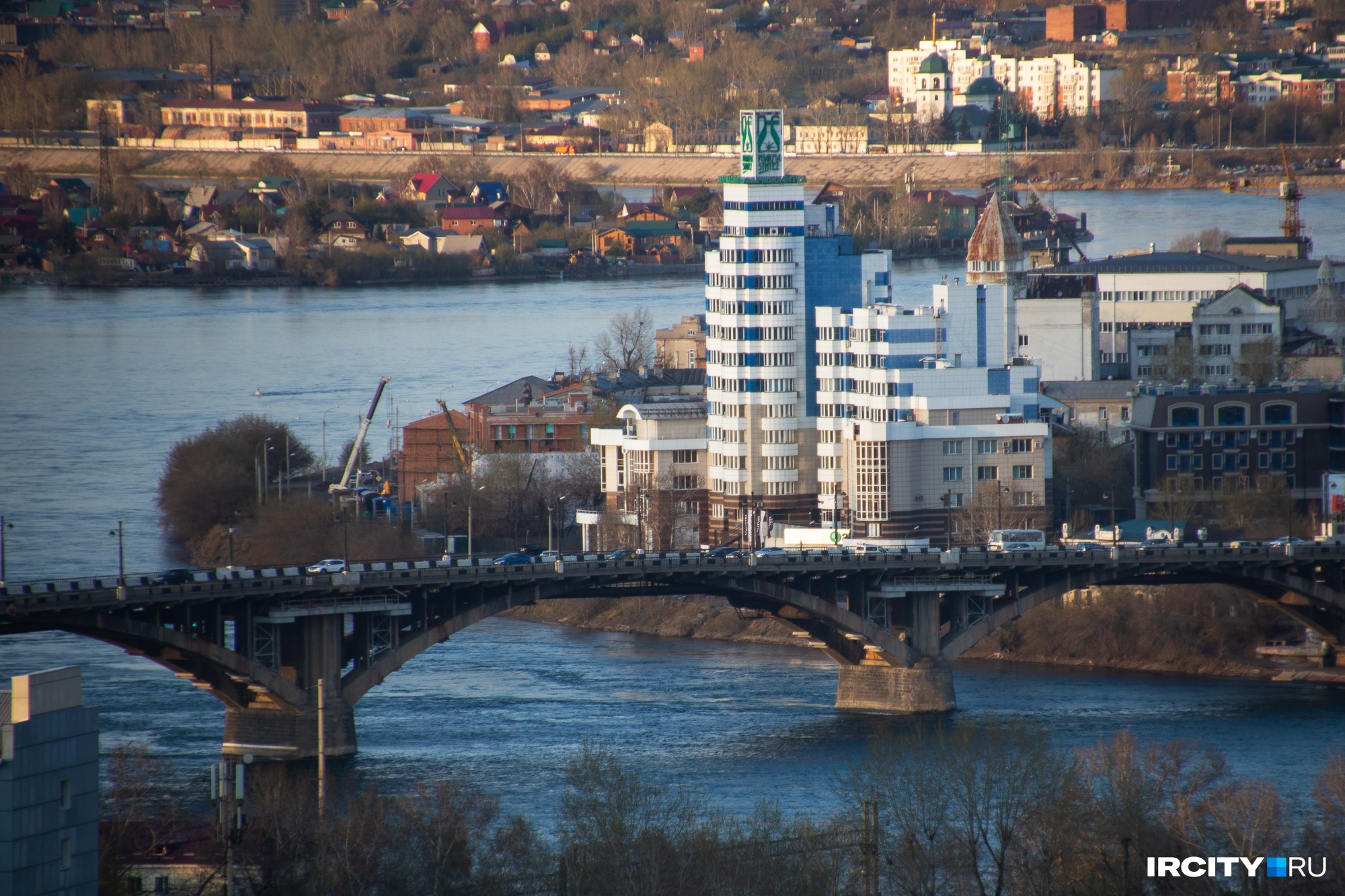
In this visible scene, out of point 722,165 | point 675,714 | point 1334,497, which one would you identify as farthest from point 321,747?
point 722,165

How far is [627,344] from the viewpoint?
6341cm

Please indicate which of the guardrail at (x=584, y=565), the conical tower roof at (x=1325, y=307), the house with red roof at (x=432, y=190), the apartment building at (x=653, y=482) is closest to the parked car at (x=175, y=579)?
the guardrail at (x=584, y=565)

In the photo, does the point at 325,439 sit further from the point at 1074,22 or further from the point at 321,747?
the point at 1074,22

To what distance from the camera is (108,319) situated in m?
80.5

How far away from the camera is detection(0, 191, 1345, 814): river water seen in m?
31.5

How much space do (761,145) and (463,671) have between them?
10.5 metres

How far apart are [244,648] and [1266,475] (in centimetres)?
1857

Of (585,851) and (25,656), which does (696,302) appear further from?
(585,851)

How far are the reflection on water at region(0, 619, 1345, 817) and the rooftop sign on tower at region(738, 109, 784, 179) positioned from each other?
7855mm

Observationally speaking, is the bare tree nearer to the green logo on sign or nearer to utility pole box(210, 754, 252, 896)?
the green logo on sign

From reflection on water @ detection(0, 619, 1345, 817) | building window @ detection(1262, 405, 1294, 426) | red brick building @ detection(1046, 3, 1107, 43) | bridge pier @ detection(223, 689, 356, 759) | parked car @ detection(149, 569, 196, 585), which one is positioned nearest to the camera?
reflection on water @ detection(0, 619, 1345, 817)

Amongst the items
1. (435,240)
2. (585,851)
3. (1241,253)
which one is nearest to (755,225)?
(585,851)

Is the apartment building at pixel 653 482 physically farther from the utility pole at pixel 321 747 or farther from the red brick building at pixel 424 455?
the utility pole at pixel 321 747

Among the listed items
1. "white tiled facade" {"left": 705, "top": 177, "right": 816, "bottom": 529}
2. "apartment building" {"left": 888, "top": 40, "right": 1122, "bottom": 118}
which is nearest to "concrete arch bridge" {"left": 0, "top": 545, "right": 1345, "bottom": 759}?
"white tiled facade" {"left": 705, "top": 177, "right": 816, "bottom": 529}
